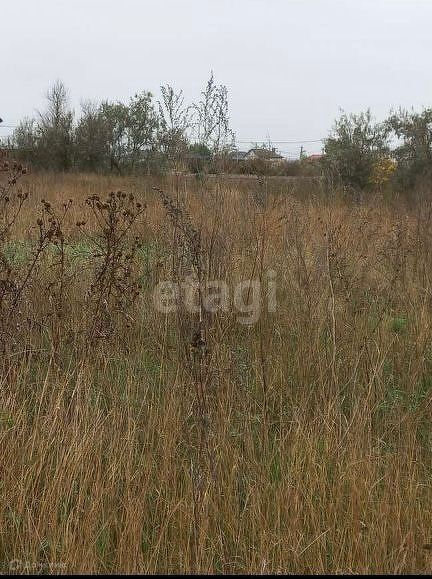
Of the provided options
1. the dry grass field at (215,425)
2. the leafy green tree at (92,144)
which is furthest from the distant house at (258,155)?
the leafy green tree at (92,144)

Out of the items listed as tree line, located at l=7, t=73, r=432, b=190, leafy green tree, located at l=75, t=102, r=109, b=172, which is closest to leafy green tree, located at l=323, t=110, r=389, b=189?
tree line, located at l=7, t=73, r=432, b=190

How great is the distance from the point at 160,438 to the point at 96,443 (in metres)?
0.30

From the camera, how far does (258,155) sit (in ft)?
13.3

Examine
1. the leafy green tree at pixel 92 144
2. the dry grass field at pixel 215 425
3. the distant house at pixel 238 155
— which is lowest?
the dry grass field at pixel 215 425

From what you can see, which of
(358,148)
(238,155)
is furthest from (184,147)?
(358,148)

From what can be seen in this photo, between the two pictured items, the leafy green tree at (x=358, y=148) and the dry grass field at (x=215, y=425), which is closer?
the dry grass field at (x=215, y=425)

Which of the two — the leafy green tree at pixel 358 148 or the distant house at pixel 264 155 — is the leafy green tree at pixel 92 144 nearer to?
the leafy green tree at pixel 358 148

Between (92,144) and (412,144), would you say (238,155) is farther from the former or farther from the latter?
(92,144)

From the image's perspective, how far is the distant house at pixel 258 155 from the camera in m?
3.81

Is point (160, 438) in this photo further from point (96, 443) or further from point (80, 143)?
point (80, 143)

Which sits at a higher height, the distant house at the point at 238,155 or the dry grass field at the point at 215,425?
the distant house at the point at 238,155

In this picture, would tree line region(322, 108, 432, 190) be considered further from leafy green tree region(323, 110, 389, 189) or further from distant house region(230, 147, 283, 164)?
distant house region(230, 147, 283, 164)

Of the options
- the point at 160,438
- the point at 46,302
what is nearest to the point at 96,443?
the point at 160,438

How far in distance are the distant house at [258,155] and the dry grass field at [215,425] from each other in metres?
0.31
